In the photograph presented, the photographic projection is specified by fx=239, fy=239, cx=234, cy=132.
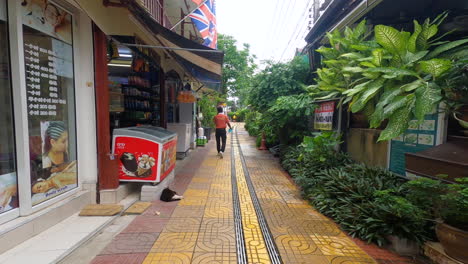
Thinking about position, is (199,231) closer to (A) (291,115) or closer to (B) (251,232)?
(B) (251,232)

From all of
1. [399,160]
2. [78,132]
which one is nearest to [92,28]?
[78,132]

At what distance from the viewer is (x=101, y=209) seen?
355 centimetres

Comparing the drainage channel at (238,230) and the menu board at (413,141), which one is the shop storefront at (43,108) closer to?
the drainage channel at (238,230)

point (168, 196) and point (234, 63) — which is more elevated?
point (234, 63)

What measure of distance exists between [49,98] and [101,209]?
1.71 meters

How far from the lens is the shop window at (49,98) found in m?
2.88

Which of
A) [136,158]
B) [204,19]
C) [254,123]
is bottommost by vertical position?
[136,158]

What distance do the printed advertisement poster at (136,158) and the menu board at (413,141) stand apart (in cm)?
397

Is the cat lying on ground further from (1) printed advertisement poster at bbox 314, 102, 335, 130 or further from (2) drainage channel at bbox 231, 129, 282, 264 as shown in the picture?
(1) printed advertisement poster at bbox 314, 102, 335, 130

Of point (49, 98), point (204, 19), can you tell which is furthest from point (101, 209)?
point (204, 19)

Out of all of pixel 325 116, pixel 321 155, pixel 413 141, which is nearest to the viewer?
pixel 413 141

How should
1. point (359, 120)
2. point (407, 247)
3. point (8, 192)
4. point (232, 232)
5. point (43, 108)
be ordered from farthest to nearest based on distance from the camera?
point (359, 120) → point (232, 232) → point (43, 108) → point (407, 247) → point (8, 192)

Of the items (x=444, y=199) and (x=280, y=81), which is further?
(x=280, y=81)

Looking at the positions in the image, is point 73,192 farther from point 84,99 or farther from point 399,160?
point 399,160
